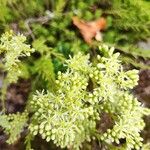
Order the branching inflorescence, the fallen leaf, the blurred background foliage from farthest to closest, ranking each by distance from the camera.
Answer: the fallen leaf → the blurred background foliage → the branching inflorescence

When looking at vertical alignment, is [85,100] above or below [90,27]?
above

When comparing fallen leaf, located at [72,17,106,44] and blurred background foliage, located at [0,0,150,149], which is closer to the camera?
blurred background foliage, located at [0,0,150,149]

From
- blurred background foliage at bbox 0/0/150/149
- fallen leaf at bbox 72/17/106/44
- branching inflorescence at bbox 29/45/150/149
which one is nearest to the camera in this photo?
branching inflorescence at bbox 29/45/150/149

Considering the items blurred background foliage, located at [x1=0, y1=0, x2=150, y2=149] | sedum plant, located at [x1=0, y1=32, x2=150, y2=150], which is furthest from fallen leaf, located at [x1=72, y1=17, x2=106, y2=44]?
sedum plant, located at [x1=0, y1=32, x2=150, y2=150]

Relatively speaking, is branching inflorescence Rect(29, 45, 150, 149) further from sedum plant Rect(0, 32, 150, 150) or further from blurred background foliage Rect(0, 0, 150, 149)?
blurred background foliage Rect(0, 0, 150, 149)

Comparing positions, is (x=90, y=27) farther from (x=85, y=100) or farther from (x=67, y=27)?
(x=85, y=100)

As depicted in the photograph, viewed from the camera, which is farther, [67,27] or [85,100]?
[67,27]

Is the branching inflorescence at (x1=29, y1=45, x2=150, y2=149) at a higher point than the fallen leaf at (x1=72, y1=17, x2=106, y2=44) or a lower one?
higher

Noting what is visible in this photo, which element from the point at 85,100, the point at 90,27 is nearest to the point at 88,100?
the point at 85,100

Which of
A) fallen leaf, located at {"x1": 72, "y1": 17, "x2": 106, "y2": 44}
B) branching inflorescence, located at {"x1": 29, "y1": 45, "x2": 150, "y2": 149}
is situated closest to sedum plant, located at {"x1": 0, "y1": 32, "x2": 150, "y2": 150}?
branching inflorescence, located at {"x1": 29, "y1": 45, "x2": 150, "y2": 149}

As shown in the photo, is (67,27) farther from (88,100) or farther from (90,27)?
(88,100)
